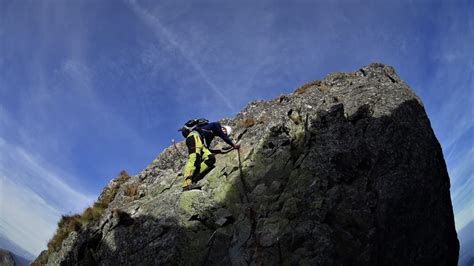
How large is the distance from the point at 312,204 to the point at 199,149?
6334mm

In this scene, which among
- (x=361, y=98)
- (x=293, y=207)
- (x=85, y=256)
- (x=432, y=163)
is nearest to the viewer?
(x=293, y=207)

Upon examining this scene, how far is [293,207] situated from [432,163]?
7151 millimetres

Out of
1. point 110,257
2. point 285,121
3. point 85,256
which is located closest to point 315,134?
point 285,121

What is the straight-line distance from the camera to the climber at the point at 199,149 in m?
18.9

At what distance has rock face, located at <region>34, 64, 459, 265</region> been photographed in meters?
15.7

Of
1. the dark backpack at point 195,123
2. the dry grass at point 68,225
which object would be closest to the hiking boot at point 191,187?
the dark backpack at point 195,123

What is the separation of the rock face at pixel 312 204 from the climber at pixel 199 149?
0.56m

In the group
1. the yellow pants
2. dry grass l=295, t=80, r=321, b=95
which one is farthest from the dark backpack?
dry grass l=295, t=80, r=321, b=95

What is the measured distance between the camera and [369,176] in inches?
674

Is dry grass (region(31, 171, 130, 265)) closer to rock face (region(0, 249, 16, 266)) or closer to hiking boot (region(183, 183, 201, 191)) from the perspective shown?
hiking boot (region(183, 183, 201, 191))

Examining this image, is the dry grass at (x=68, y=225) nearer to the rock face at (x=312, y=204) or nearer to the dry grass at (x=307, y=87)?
the rock face at (x=312, y=204)

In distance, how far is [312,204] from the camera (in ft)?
53.0

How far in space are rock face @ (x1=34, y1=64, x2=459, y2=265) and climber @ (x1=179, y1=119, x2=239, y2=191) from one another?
1.83 feet

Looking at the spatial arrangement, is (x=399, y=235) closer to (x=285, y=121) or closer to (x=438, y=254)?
(x=438, y=254)
